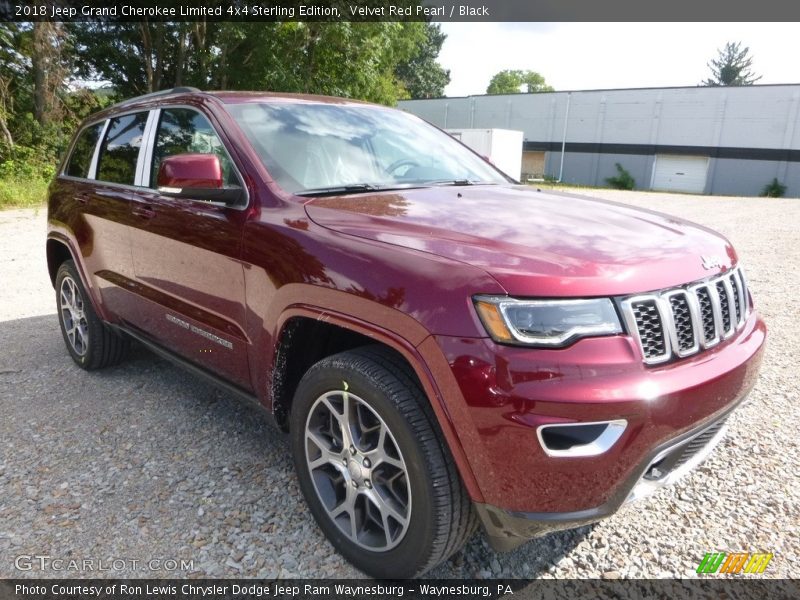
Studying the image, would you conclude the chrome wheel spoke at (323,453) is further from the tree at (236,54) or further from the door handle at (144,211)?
the tree at (236,54)

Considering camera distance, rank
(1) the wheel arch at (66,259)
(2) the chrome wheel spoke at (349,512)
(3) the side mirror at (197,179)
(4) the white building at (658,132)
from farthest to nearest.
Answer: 1. (4) the white building at (658,132)
2. (1) the wheel arch at (66,259)
3. (3) the side mirror at (197,179)
4. (2) the chrome wheel spoke at (349,512)

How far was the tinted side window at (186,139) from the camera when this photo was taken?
2779 millimetres

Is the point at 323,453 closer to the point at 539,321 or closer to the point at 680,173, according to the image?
the point at 539,321

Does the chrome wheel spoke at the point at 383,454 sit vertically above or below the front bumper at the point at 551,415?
below

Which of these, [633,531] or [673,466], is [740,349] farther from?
[633,531]

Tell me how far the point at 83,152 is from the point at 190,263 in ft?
6.84

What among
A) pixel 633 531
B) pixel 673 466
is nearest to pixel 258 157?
pixel 673 466

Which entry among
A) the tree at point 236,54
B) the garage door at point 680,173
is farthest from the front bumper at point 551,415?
the garage door at point 680,173

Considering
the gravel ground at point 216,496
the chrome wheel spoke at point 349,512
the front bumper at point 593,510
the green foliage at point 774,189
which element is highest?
the front bumper at point 593,510

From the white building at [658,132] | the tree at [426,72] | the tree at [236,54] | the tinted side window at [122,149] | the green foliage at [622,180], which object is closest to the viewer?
the tinted side window at [122,149]

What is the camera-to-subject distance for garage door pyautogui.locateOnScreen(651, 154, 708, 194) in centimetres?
3791

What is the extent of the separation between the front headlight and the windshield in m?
1.23

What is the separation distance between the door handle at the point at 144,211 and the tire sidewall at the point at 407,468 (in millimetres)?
1526

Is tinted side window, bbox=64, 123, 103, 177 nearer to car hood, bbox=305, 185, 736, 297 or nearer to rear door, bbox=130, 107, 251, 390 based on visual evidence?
rear door, bbox=130, 107, 251, 390
